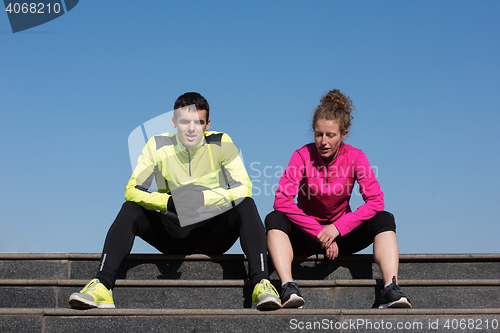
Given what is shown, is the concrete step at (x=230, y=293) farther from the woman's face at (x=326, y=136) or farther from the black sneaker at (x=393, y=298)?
the woman's face at (x=326, y=136)

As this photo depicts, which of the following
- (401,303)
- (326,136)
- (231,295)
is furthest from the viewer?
(326,136)

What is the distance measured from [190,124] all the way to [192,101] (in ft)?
0.57

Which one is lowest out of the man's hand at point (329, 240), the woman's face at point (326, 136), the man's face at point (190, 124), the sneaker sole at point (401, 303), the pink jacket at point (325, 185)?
the sneaker sole at point (401, 303)

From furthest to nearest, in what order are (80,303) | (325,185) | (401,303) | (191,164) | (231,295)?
(191,164)
(325,185)
(231,295)
(401,303)
(80,303)

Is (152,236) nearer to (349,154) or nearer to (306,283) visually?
(306,283)

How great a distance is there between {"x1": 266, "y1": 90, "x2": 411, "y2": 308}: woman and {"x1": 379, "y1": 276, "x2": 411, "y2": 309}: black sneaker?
0.07m

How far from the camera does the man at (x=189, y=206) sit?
3059mm

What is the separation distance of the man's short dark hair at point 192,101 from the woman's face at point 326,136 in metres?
0.85

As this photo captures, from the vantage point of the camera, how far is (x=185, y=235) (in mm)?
3539

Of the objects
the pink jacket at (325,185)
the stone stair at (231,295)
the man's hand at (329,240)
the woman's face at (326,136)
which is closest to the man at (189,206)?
the stone stair at (231,295)

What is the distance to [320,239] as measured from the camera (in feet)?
10.8

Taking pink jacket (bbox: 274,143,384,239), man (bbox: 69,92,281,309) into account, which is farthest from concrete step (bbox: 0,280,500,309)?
pink jacket (bbox: 274,143,384,239)

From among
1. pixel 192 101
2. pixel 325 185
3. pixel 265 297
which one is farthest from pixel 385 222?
pixel 192 101

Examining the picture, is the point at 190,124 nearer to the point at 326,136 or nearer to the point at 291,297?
the point at 326,136
